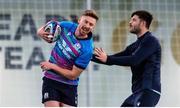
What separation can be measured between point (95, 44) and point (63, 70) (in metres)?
4.38

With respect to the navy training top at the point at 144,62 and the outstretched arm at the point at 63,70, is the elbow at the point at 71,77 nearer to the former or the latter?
the outstretched arm at the point at 63,70

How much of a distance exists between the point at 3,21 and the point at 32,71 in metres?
0.78

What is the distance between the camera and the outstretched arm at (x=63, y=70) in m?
7.47

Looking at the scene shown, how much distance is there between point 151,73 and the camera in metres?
7.49

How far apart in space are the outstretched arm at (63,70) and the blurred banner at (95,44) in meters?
3.83

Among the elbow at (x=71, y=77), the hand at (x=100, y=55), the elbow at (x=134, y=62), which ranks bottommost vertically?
the elbow at (x=71, y=77)

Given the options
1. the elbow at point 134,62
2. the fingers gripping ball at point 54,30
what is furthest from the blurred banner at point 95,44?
the elbow at point 134,62

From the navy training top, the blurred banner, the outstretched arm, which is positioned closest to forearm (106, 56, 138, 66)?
the navy training top

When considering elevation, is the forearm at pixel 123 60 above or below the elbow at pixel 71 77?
above

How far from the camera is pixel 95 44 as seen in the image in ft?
39.0

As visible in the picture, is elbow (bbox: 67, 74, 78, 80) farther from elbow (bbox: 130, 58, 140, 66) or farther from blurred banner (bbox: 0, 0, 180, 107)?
blurred banner (bbox: 0, 0, 180, 107)

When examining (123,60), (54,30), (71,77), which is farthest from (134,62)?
(54,30)

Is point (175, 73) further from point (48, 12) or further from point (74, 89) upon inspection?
point (74, 89)

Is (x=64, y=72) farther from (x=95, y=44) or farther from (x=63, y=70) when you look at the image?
(x=95, y=44)
